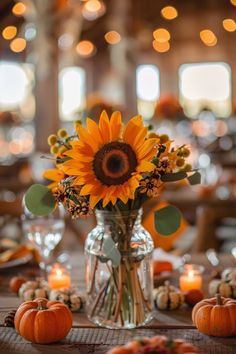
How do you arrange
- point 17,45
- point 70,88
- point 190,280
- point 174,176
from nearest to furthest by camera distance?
point 174,176 < point 190,280 < point 17,45 < point 70,88

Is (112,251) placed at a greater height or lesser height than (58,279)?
greater

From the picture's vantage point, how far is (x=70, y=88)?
1363 centimetres

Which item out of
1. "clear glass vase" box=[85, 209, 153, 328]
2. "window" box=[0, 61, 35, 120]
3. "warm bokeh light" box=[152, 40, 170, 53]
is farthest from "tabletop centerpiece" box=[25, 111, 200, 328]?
"window" box=[0, 61, 35, 120]

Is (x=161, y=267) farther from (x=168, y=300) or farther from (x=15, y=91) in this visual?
(x=15, y=91)

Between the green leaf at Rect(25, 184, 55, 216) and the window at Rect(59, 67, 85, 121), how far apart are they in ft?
39.0

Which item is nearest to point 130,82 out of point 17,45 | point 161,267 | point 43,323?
point 17,45

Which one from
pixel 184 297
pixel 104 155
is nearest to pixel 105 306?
pixel 184 297

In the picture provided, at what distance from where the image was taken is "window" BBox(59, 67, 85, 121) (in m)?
13.5

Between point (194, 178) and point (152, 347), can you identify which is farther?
point (194, 178)

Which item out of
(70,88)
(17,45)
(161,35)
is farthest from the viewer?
(70,88)

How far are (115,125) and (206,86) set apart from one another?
12.4m

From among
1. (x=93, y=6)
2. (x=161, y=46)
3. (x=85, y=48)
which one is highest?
(x=161, y=46)

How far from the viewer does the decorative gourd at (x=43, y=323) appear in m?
1.46

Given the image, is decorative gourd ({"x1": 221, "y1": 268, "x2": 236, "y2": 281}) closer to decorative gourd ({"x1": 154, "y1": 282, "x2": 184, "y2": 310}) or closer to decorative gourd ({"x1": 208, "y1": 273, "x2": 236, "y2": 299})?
decorative gourd ({"x1": 208, "y1": 273, "x2": 236, "y2": 299})
